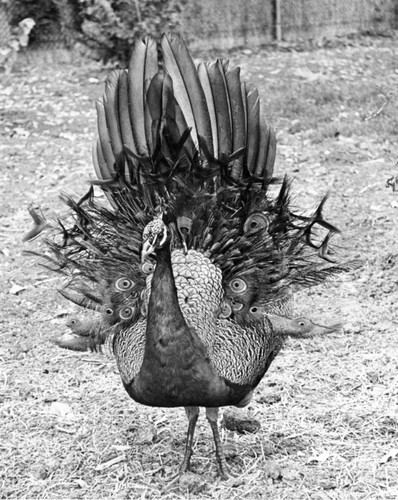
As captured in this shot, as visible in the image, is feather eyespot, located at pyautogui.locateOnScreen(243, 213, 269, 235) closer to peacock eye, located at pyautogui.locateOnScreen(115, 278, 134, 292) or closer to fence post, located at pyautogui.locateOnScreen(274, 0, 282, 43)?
peacock eye, located at pyautogui.locateOnScreen(115, 278, 134, 292)

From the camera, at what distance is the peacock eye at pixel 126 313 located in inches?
160

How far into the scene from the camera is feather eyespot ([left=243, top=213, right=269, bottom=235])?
4.16 metres

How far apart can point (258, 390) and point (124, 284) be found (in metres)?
1.19

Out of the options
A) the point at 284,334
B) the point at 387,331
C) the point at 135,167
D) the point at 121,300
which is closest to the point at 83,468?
the point at 121,300

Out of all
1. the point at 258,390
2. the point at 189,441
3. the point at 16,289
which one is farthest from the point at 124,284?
the point at 16,289

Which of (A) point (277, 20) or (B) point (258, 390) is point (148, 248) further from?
(A) point (277, 20)

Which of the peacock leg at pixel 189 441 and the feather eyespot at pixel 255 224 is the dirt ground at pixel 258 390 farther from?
the feather eyespot at pixel 255 224

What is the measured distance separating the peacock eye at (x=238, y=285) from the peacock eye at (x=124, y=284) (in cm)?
47

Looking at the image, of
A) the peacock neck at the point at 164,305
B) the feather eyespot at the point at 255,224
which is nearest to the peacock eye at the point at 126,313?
the peacock neck at the point at 164,305

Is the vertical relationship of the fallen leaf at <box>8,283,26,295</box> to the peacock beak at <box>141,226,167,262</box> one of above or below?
below

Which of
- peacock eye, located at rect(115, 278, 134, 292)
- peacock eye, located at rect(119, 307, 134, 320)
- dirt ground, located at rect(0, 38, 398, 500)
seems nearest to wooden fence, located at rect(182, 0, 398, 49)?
dirt ground, located at rect(0, 38, 398, 500)

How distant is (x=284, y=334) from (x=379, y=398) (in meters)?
1.03

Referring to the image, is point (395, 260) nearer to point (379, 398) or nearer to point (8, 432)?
point (379, 398)

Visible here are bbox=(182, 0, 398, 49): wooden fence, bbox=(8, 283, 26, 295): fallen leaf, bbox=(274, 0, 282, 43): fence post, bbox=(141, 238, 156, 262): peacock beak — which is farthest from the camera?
bbox=(274, 0, 282, 43): fence post
